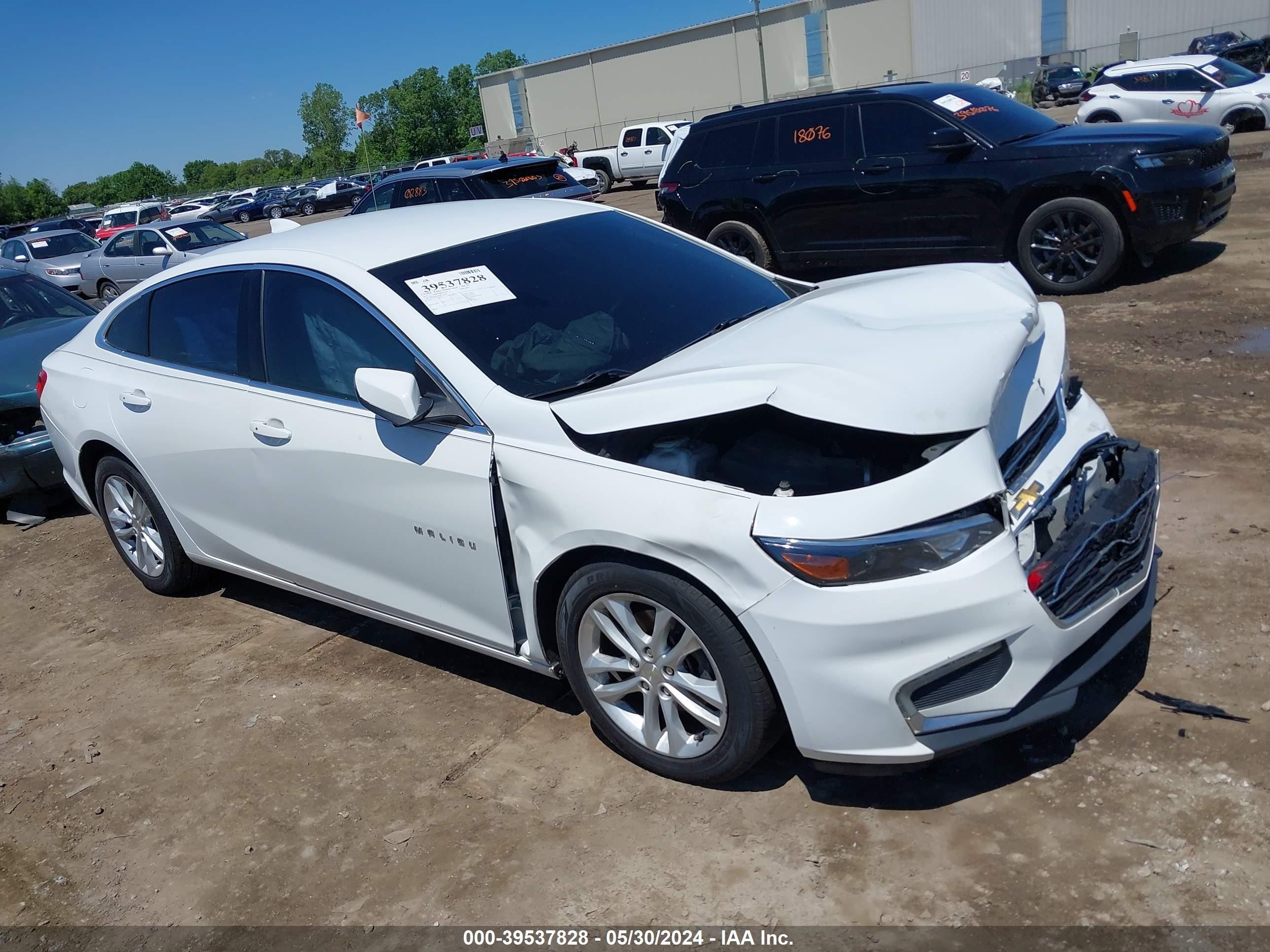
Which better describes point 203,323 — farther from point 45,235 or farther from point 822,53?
point 822,53

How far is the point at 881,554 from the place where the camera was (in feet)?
8.64

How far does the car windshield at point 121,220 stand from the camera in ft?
110

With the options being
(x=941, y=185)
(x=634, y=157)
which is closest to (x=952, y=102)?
(x=941, y=185)

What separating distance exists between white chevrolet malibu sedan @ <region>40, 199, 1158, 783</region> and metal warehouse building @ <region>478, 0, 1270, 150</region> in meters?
49.3

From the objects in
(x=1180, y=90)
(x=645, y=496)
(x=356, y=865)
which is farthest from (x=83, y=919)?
(x=1180, y=90)

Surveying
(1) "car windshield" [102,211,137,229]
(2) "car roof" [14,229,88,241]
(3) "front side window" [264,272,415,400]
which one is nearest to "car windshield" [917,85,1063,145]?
(3) "front side window" [264,272,415,400]

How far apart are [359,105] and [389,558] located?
14243 millimetres

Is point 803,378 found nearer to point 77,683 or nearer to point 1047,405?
point 1047,405

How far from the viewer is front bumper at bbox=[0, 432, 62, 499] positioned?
253 inches

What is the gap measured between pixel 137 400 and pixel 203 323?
0.53m

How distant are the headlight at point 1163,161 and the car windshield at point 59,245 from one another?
2021 centimetres

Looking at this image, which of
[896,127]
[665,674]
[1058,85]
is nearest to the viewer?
[665,674]

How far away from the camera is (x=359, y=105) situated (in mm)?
16141

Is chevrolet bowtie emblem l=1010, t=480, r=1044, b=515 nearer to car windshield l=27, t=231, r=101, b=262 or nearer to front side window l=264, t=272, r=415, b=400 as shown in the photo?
front side window l=264, t=272, r=415, b=400
